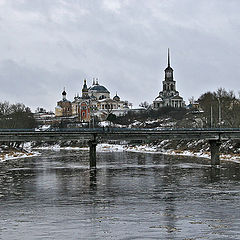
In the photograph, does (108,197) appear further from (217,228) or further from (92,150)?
(92,150)

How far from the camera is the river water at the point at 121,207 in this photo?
23.2m

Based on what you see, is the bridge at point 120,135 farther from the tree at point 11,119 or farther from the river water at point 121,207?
the tree at point 11,119

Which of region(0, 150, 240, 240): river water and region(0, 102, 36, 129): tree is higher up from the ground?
region(0, 102, 36, 129): tree

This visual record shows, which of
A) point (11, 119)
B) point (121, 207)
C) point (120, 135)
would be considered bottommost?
point (121, 207)

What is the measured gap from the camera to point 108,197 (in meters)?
34.8

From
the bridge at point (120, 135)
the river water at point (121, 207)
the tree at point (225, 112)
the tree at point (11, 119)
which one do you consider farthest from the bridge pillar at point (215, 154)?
the tree at point (11, 119)

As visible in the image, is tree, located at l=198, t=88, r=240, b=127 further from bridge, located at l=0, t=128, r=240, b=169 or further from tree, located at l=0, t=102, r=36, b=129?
tree, located at l=0, t=102, r=36, b=129

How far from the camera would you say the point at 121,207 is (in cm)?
3047

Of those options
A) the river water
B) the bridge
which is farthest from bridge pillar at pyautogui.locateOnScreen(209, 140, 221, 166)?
the river water

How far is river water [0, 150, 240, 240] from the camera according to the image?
23156 millimetres

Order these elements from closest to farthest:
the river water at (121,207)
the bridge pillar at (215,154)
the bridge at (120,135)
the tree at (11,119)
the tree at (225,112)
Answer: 1. the river water at (121,207)
2. the bridge at (120,135)
3. the bridge pillar at (215,154)
4. the tree at (225,112)
5. the tree at (11,119)

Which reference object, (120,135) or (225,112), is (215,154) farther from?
(225,112)

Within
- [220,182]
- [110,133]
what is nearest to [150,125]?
[110,133]

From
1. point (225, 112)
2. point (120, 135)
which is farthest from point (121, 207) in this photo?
point (225, 112)
